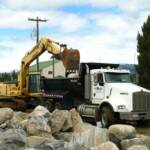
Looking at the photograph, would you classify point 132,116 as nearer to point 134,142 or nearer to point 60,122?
point 60,122

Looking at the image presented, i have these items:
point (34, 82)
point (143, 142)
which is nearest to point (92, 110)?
point (34, 82)

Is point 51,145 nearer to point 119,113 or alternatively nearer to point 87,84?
point 119,113

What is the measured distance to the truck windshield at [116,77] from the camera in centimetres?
2644

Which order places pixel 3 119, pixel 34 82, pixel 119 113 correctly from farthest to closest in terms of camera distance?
pixel 34 82
pixel 119 113
pixel 3 119

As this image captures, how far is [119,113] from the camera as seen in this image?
25203mm

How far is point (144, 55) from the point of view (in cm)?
3928

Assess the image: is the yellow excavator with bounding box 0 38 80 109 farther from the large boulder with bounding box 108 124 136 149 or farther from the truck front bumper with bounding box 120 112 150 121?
the large boulder with bounding box 108 124 136 149

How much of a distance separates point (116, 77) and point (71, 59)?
144 inches

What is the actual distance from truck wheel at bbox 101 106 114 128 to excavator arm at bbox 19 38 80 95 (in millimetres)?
4233

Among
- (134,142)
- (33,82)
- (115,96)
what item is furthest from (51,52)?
(134,142)

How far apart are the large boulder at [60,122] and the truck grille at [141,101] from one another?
22.9 ft

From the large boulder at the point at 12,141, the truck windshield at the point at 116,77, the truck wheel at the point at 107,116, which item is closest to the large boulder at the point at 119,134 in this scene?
the large boulder at the point at 12,141

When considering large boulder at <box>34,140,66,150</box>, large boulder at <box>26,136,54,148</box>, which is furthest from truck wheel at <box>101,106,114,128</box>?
large boulder at <box>34,140,66,150</box>

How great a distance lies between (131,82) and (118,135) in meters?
10.9
